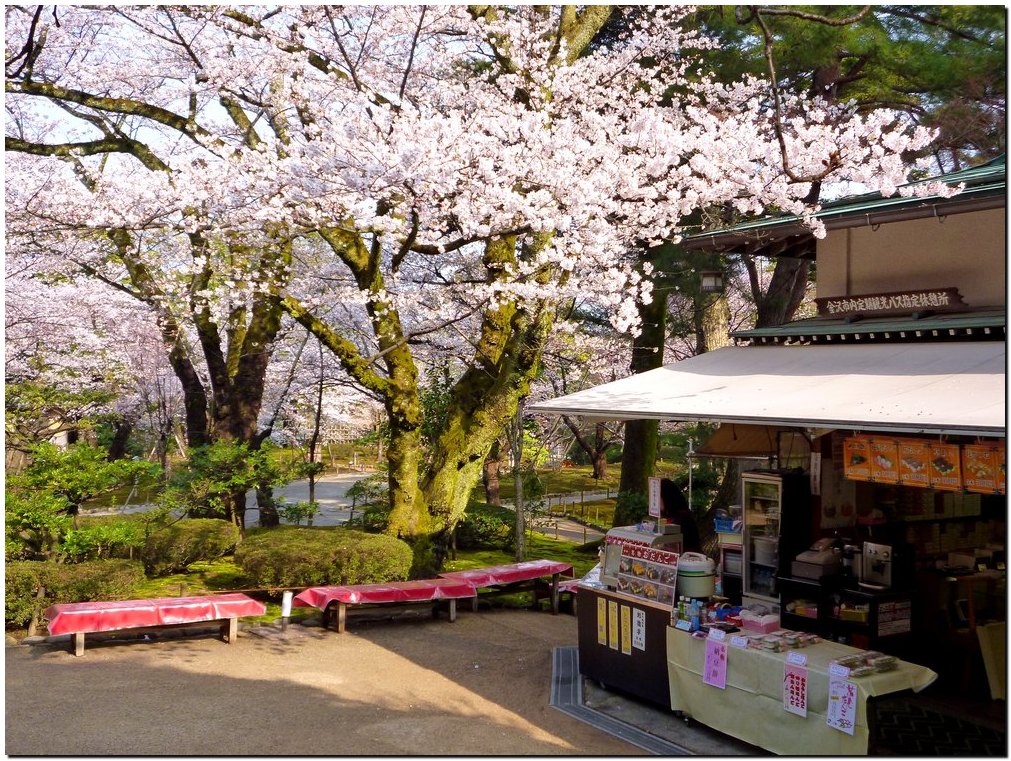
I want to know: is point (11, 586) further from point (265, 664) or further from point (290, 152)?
point (290, 152)

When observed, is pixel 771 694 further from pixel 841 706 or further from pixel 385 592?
pixel 385 592

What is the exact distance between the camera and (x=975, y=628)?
7965 mm

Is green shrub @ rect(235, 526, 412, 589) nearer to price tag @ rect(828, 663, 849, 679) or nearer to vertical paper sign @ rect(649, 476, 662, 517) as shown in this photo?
vertical paper sign @ rect(649, 476, 662, 517)

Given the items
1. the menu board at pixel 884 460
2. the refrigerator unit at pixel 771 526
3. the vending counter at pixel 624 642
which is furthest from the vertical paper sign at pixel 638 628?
the menu board at pixel 884 460

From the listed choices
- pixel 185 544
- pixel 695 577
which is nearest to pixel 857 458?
pixel 695 577

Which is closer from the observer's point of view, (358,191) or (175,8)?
(358,191)

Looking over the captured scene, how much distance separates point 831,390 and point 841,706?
99.6 inches

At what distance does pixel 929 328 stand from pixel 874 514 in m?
2.30

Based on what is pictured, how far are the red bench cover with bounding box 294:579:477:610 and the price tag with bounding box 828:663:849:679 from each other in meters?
5.73

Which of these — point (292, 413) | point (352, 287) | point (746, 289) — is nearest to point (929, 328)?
point (352, 287)

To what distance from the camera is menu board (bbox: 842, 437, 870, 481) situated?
7645 mm

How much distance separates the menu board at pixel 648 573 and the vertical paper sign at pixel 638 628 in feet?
0.55

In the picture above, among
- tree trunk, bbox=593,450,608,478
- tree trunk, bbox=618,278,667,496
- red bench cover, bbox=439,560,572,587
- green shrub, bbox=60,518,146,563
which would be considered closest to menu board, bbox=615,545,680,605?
red bench cover, bbox=439,560,572,587

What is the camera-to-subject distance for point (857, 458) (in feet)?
25.3
